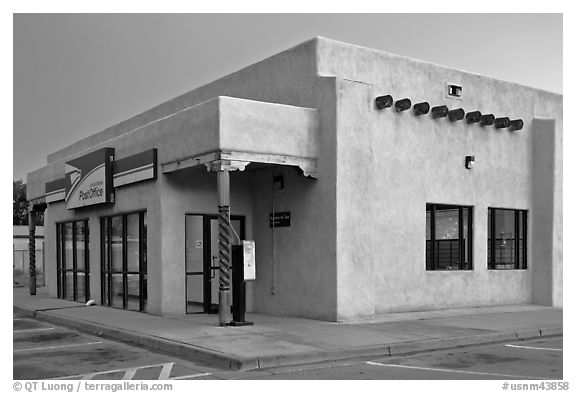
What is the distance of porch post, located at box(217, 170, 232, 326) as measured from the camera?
538 inches

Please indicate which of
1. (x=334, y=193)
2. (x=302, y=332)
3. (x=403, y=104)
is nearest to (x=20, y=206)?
(x=403, y=104)

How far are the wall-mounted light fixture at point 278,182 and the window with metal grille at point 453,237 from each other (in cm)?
424

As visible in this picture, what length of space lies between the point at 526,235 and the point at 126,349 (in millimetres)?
12478

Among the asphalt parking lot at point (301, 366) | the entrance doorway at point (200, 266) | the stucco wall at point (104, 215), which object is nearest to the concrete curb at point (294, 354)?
the asphalt parking lot at point (301, 366)

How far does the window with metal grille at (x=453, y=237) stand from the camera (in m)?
18.1

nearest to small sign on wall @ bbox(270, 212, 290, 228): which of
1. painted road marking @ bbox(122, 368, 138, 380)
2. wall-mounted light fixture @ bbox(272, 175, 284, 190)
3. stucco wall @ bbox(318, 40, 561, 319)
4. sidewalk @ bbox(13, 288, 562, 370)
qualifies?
wall-mounted light fixture @ bbox(272, 175, 284, 190)

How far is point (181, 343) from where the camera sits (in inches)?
452

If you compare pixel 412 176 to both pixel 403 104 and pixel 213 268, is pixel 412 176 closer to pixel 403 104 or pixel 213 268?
pixel 403 104

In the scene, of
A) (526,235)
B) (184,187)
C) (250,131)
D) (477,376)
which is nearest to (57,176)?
(184,187)

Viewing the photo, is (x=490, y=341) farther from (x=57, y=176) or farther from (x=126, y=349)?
(x=57, y=176)

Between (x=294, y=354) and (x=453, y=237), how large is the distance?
30.0 feet

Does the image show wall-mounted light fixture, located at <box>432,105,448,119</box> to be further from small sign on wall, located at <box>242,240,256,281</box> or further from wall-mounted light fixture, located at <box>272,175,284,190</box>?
small sign on wall, located at <box>242,240,256,281</box>

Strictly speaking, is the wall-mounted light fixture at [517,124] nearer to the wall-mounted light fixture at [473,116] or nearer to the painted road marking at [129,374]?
the wall-mounted light fixture at [473,116]

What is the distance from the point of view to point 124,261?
1839 centimetres
